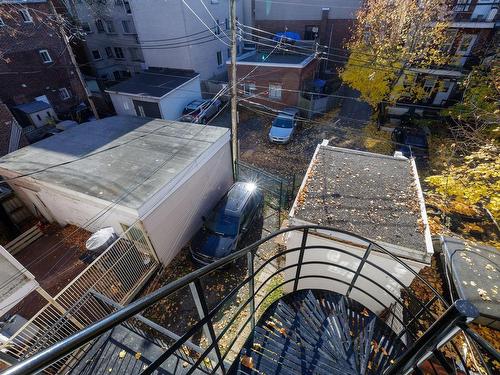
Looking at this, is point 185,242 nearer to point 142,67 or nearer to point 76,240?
point 76,240

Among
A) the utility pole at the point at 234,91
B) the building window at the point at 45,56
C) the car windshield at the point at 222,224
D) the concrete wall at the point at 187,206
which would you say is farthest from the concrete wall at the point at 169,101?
the car windshield at the point at 222,224

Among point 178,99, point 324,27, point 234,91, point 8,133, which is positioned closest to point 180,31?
point 178,99

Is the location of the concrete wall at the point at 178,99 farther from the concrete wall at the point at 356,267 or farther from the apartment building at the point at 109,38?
the concrete wall at the point at 356,267

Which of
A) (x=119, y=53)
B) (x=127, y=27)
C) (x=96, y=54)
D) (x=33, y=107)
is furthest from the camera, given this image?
(x=96, y=54)

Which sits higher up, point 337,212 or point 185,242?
point 337,212

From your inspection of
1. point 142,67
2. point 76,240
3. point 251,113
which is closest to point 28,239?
point 76,240

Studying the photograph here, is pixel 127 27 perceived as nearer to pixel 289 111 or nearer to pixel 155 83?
pixel 155 83

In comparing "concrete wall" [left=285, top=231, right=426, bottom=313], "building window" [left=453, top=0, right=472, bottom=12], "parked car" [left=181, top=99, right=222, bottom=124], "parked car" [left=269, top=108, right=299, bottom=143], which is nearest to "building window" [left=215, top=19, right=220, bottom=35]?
"parked car" [left=181, top=99, right=222, bottom=124]
